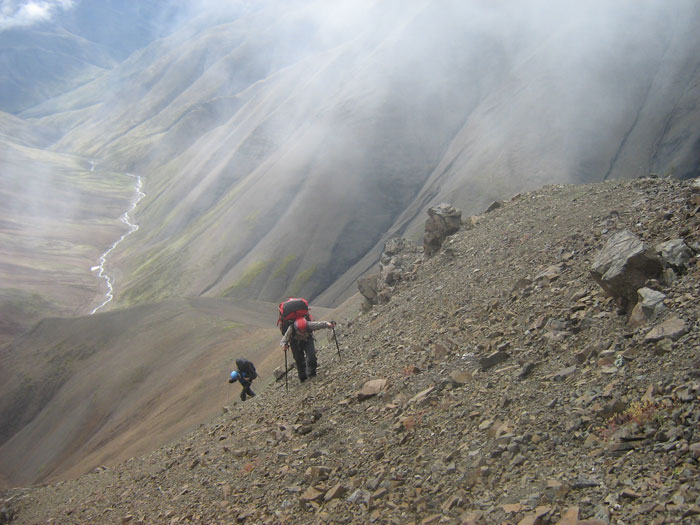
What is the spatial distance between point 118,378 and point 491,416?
4598 cm

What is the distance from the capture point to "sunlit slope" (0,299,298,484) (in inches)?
1335

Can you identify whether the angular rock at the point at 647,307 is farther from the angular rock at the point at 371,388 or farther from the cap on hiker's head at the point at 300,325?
the cap on hiker's head at the point at 300,325

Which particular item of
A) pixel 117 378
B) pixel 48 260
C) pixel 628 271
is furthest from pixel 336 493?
pixel 48 260

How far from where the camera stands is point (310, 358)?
52.6ft

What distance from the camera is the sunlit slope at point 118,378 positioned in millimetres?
33906

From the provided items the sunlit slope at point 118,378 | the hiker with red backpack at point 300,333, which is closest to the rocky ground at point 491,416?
the hiker with red backpack at point 300,333

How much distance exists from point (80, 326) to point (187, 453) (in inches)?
2271

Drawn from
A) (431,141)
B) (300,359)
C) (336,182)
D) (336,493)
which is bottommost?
(336,493)

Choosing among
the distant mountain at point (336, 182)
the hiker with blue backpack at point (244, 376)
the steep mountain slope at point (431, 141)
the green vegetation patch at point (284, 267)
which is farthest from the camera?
the green vegetation patch at point (284, 267)

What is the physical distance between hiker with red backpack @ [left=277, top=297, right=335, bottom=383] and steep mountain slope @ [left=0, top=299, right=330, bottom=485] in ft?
34.9

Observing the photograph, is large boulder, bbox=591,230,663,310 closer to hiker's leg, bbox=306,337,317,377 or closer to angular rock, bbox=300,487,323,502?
angular rock, bbox=300,487,323,502

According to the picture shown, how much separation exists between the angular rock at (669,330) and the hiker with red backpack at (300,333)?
8.54 metres

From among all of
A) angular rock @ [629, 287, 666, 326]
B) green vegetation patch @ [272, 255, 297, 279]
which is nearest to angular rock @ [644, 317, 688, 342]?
angular rock @ [629, 287, 666, 326]

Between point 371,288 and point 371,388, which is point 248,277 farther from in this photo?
point 371,388
